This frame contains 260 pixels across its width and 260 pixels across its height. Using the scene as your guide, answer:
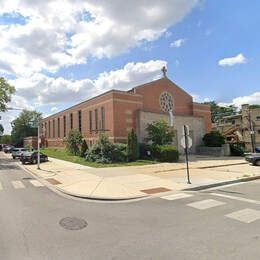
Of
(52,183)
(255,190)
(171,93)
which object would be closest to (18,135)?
(171,93)

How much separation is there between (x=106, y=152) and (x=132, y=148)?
2.78 metres

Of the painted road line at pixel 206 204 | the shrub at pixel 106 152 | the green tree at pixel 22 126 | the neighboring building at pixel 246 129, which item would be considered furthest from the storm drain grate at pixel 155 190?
the green tree at pixel 22 126

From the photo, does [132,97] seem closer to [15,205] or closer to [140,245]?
[15,205]

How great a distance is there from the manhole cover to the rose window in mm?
33964

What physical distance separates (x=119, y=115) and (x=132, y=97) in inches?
123

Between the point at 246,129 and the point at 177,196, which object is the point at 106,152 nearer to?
the point at 177,196

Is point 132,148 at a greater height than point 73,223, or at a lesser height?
greater

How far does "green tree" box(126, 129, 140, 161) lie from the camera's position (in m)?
31.4

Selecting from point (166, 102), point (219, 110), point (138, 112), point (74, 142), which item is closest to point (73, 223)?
point (138, 112)

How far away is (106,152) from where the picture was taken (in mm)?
30547

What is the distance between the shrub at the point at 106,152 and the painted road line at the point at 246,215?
20801 millimetres

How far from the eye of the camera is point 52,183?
17.3m

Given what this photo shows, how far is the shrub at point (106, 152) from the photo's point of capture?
3035 centimetres

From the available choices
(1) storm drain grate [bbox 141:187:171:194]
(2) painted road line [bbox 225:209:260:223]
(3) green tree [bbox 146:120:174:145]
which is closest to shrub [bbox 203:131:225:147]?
(3) green tree [bbox 146:120:174:145]
